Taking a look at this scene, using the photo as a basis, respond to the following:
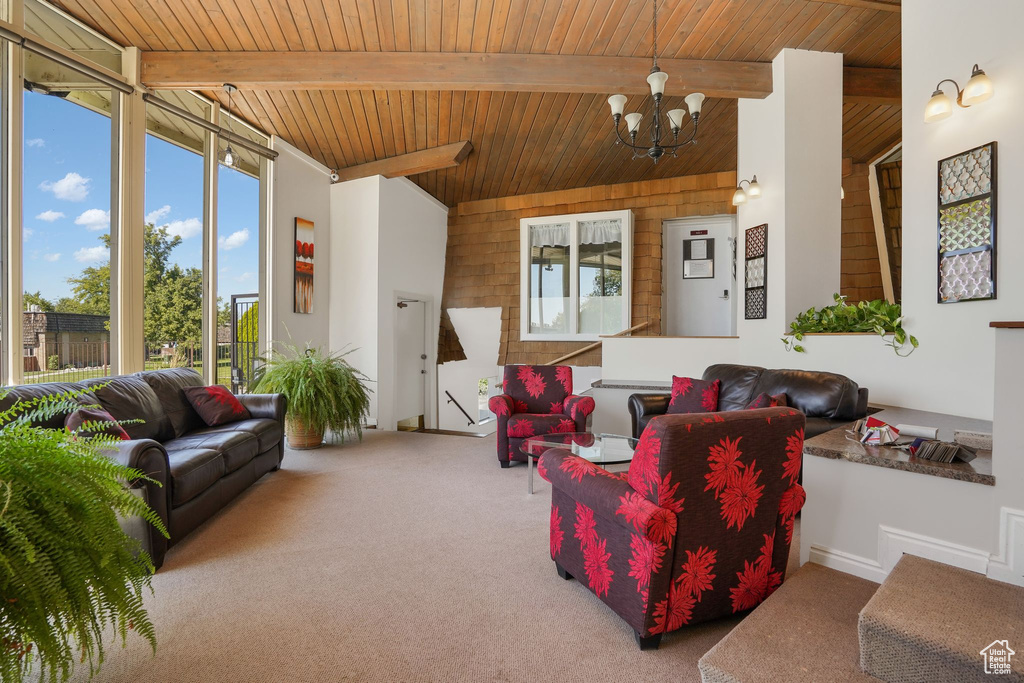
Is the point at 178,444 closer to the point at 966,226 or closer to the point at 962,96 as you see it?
the point at 966,226

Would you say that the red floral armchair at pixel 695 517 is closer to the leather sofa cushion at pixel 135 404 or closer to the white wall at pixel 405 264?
the leather sofa cushion at pixel 135 404

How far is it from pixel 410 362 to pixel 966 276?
5.74 metres

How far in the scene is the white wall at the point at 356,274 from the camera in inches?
236

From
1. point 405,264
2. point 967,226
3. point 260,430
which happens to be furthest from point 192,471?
point 967,226

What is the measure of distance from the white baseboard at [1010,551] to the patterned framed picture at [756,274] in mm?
3121

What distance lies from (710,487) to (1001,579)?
0.87 metres

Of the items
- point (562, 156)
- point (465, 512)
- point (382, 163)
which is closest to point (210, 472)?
point (465, 512)

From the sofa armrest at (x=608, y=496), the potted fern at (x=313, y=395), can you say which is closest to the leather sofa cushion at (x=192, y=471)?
the potted fern at (x=313, y=395)

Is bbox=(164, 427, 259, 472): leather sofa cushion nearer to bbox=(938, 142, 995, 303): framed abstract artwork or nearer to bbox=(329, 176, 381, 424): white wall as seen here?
bbox=(329, 176, 381, 424): white wall

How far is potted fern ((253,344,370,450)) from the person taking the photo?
463 cm

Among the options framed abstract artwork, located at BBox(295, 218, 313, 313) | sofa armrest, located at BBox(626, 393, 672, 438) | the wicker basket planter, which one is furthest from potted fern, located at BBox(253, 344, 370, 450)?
sofa armrest, located at BBox(626, 393, 672, 438)

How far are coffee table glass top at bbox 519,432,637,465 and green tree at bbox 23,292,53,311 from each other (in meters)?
3.29

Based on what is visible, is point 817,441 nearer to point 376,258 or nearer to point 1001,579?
point 1001,579

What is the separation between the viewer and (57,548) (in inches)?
43.4
